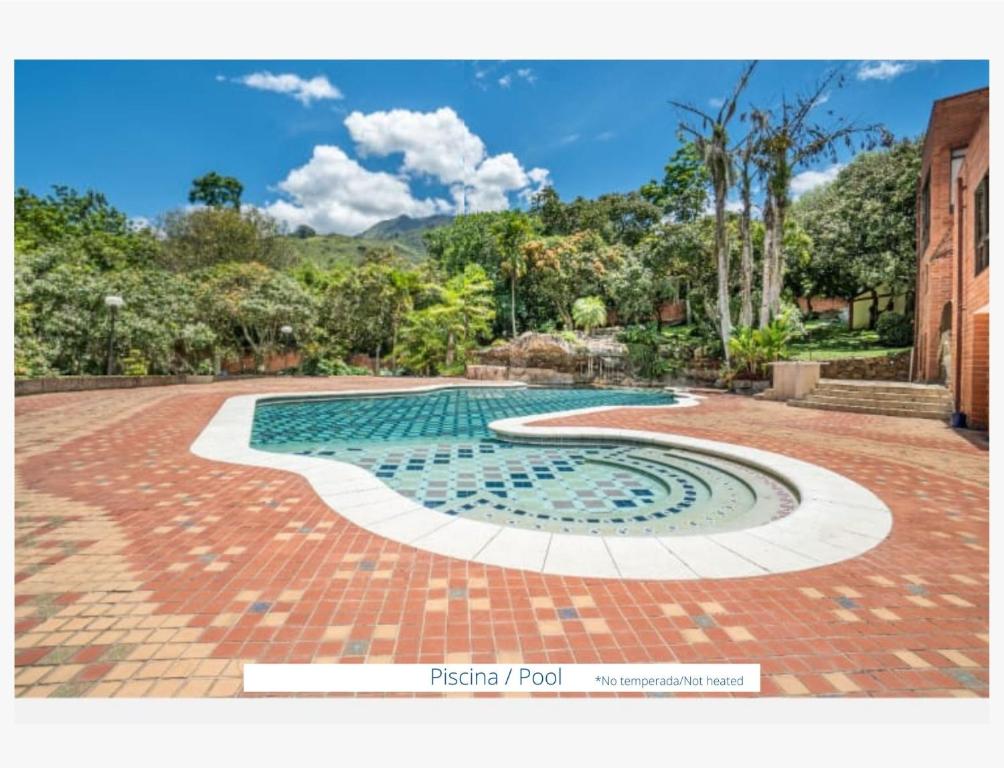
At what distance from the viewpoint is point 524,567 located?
2.60m

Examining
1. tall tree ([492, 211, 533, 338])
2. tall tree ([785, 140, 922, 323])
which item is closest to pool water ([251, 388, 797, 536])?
tall tree ([492, 211, 533, 338])

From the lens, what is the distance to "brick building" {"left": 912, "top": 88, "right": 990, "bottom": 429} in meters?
6.88

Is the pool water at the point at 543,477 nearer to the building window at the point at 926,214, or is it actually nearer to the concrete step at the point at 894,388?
the concrete step at the point at 894,388

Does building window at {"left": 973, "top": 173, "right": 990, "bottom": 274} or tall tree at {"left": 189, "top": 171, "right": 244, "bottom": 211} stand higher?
tall tree at {"left": 189, "top": 171, "right": 244, "bottom": 211}

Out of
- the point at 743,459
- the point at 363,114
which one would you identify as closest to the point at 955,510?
the point at 743,459

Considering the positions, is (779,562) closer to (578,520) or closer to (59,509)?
(578,520)

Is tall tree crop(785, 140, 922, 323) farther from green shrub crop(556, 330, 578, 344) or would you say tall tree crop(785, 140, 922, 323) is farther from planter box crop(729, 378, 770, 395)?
green shrub crop(556, 330, 578, 344)

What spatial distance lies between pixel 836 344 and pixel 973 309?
1459 cm

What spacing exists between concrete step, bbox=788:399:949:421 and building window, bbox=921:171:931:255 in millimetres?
5956

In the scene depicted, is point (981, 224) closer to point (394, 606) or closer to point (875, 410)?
point (875, 410)

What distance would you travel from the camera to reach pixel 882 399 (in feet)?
31.0

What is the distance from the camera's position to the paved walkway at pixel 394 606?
70.7 inches

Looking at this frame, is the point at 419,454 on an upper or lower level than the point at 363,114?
lower
